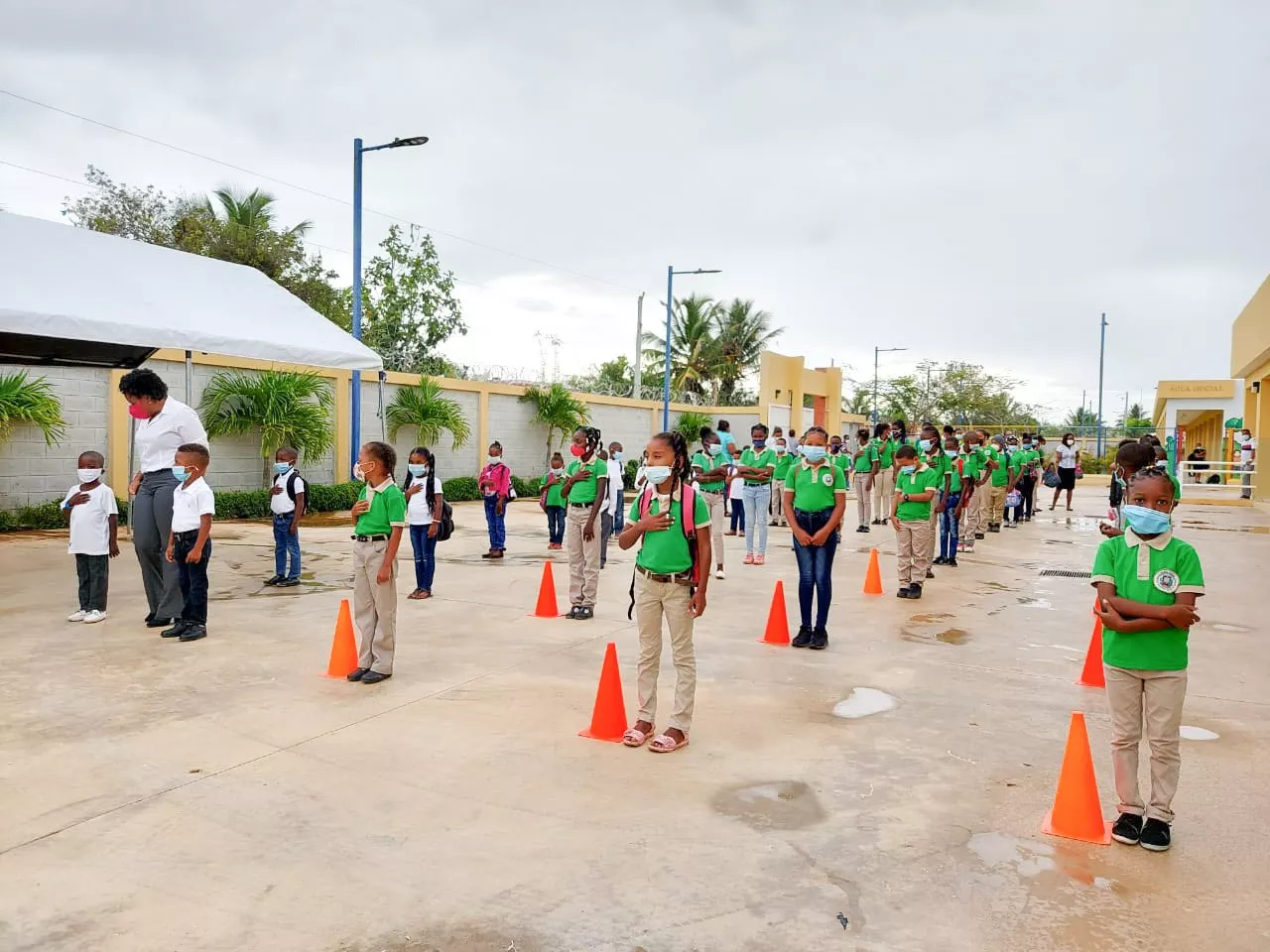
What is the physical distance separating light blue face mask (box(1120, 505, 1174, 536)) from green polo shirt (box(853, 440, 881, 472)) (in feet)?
43.1

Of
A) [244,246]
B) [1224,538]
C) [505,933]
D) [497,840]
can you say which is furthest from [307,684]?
[244,246]

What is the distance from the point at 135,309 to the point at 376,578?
4.90 meters

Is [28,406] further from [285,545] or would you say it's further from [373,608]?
[373,608]

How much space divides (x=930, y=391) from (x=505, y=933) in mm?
56487

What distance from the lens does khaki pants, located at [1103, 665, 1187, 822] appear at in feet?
12.3

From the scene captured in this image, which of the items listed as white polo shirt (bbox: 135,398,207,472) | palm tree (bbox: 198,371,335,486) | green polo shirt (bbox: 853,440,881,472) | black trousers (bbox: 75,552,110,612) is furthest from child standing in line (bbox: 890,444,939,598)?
palm tree (bbox: 198,371,335,486)

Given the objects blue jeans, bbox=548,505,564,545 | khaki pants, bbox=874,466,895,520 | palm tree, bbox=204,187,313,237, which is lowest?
blue jeans, bbox=548,505,564,545

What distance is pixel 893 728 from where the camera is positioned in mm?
5348

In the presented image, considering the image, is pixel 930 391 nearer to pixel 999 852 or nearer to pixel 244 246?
pixel 244 246

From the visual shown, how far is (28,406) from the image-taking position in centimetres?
1352

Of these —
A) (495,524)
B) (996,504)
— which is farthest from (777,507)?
(495,524)

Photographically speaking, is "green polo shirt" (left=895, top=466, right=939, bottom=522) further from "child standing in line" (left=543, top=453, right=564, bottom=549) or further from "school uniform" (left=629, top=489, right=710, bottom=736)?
"school uniform" (left=629, top=489, right=710, bottom=736)

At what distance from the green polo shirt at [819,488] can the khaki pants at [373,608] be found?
3.44 meters

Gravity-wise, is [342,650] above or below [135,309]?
below
